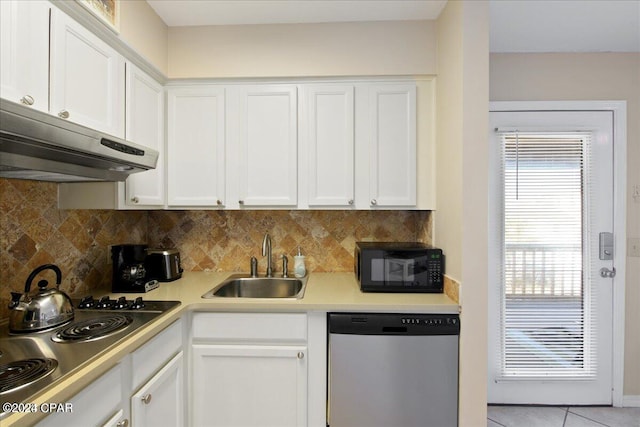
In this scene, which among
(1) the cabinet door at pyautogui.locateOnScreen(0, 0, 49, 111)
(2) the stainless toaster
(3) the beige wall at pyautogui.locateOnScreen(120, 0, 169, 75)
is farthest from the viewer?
(2) the stainless toaster

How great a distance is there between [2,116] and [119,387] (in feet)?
3.03

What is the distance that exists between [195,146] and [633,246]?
3173mm

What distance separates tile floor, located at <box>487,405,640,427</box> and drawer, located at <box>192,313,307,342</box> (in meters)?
1.53

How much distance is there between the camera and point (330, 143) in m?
1.90

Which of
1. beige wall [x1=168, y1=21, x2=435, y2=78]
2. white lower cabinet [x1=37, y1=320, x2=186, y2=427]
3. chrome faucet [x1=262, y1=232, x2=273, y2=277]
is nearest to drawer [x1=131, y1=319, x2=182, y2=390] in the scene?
white lower cabinet [x1=37, y1=320, x2=186, y2=427]

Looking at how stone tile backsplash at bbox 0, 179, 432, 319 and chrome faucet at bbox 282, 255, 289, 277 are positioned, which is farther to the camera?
stone tile backsplash at bbox 0, 179, 432, 319

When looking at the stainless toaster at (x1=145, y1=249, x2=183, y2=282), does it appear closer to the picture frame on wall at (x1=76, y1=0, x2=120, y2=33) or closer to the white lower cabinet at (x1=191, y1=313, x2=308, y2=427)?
the white lower cabinet at (x1=191, y1=313, x2=308, y2=427)

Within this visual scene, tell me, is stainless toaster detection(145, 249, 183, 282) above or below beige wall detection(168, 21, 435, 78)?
below

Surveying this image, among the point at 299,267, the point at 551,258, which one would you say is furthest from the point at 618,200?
the point at 299,267

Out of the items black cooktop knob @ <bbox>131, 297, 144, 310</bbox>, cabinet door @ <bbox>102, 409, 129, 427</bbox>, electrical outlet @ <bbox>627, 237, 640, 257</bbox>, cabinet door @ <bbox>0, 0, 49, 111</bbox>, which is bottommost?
cabinet door @ <bbox>102, 409, 129, 427</bbox>

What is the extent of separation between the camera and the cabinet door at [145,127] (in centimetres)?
162

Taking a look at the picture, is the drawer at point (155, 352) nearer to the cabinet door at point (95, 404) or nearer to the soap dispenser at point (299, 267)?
the cabinet door at point (95, 404)

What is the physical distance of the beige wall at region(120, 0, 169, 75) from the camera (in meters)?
1.53

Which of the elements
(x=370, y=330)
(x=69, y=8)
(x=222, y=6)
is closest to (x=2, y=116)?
(x=69, y=8)
